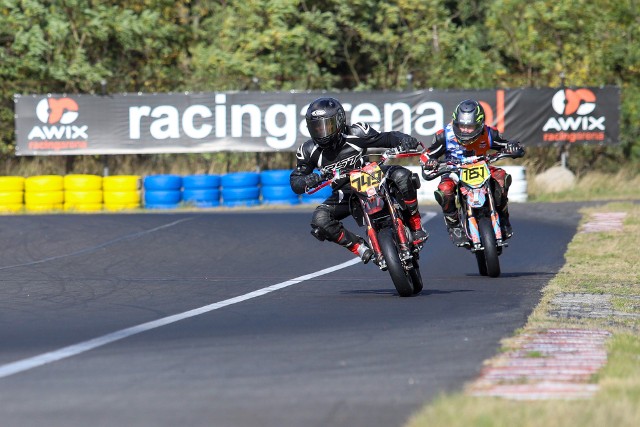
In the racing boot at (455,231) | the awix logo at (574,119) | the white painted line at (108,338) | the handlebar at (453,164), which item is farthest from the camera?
the awix logo at (574,119)

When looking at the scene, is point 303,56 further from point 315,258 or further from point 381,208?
point 381,208

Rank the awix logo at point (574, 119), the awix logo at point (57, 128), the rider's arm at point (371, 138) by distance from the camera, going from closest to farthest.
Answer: the rider's arm at point (371, 138), the awix logo at point (574, 119), the awix logo at point (57, 128)

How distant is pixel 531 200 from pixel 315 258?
43.3ft

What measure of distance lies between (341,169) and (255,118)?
17.9 meters

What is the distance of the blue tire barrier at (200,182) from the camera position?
26969 mm

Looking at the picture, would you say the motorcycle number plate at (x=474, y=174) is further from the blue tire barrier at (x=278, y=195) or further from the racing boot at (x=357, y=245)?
the blue tire barrier at (x=278, y=195)

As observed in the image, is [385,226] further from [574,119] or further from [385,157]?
[574,119]

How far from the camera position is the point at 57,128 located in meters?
28.3

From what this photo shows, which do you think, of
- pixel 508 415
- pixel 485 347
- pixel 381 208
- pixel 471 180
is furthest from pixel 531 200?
pixel 508 415

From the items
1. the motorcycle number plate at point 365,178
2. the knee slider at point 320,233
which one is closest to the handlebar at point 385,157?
the motorcycle number plate at point 365,178

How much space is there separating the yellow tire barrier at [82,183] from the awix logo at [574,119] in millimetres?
9795

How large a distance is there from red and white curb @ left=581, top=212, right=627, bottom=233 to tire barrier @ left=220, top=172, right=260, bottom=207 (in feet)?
27.0

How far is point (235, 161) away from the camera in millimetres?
30672

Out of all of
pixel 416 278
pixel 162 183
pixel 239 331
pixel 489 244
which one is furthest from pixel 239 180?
pixel 239 331
